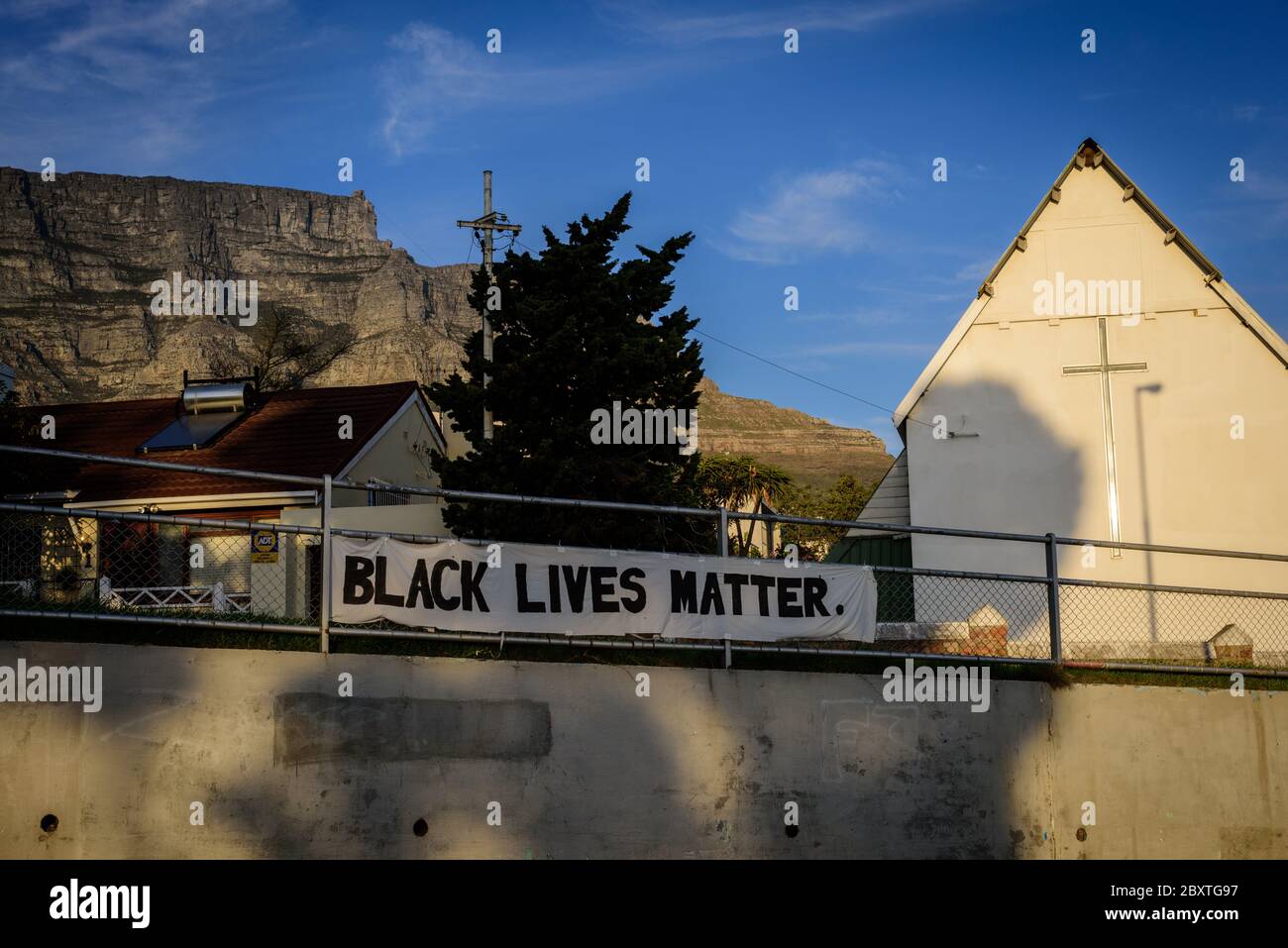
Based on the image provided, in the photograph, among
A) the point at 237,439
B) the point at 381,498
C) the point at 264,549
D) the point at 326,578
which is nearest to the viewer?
the point at 326,578

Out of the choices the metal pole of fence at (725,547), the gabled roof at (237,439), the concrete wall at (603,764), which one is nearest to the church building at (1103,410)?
the concrete wall at (603,764)

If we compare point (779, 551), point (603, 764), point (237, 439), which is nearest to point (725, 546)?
point (603, 764)

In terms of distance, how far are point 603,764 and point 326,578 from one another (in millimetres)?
2689

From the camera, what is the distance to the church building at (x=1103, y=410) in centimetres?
2148

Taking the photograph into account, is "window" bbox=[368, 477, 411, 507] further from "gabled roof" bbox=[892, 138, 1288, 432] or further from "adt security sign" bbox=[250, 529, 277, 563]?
"gabled roof" bbox=[892, 138, 1288, 432]

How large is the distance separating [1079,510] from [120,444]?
73.3ft

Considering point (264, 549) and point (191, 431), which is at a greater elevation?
point (191, 431)

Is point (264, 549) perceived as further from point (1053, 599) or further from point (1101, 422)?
point (1101, 422)

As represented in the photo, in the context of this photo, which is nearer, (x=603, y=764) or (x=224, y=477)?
(x=603, y=764)

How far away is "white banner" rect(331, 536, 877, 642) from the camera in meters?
9.38

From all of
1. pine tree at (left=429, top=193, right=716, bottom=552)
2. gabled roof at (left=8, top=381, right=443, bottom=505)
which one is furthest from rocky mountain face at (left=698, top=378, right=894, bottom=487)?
pine tree at (left=429, top=193, right=716, bottom=552)

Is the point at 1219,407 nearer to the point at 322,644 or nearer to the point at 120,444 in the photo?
the point at 322,644

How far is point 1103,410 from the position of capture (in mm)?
22141
